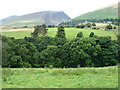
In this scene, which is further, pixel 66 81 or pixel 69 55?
pixel 69 55

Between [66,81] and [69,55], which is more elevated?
[66,81]

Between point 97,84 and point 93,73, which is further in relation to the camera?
point 93,73

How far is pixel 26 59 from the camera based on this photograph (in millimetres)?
56781

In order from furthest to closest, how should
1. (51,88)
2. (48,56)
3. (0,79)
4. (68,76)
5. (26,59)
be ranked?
1. (48,56)
2. (26,59)
3. (68,76)
4. (0,79)
5. (51,88)

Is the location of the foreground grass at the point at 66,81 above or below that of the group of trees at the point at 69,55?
above

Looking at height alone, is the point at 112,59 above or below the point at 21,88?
below

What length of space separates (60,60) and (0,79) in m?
46.6

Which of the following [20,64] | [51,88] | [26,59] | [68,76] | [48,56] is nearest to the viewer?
[51,88]

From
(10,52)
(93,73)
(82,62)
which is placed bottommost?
(82,62)

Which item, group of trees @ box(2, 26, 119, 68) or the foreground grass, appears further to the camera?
group of trees @ box(2, 26, 119, 68)

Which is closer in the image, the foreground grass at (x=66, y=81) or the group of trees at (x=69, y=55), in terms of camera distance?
the foreground grass at (x=66, y=81)

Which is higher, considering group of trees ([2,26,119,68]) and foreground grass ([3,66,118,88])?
foreground grass ([3,66,118,88])

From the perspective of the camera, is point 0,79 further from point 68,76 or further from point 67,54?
point 67,54

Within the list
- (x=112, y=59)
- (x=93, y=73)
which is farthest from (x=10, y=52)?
(x=93, y=73)
